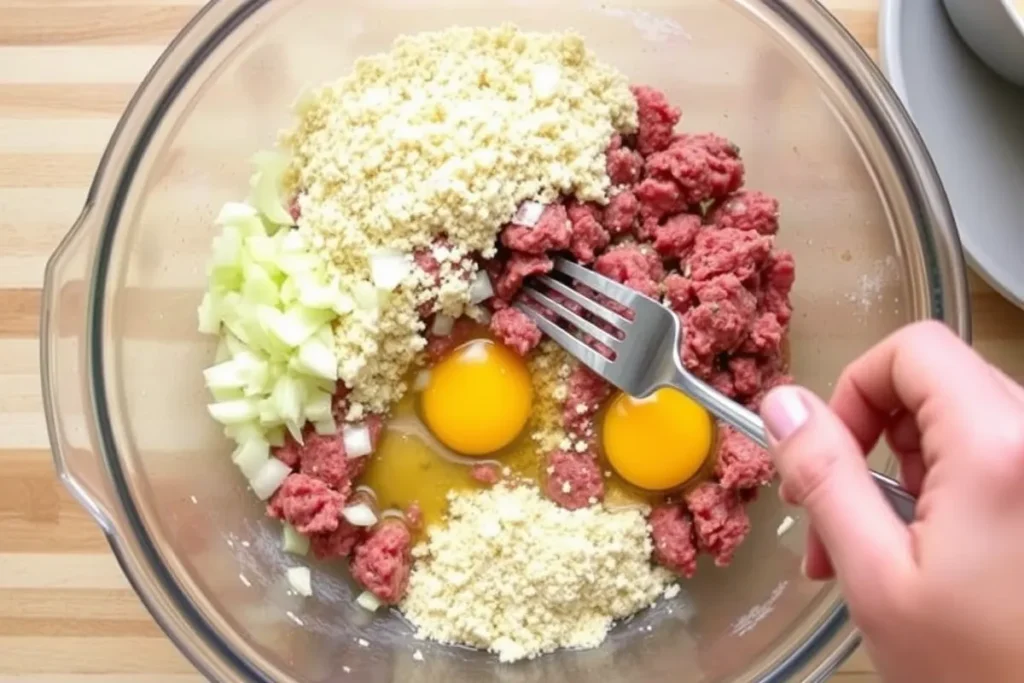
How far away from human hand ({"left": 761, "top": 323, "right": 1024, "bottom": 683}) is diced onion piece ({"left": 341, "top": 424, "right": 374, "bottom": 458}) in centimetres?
87

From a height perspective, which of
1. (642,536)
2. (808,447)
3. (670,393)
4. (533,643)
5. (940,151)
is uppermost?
(940,151)

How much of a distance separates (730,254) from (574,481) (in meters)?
0.49

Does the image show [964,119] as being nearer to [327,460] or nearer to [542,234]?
[542,234]

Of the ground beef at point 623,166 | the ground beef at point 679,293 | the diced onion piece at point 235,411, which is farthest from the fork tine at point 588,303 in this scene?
the diced onion piece at point 235,411

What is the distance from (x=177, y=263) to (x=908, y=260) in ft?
4.28

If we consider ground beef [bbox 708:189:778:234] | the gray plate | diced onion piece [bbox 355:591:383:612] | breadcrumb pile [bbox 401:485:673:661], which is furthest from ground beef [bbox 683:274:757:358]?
diced onion piece [bbox 355:591:383:612]

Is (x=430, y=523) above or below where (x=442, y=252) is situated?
below

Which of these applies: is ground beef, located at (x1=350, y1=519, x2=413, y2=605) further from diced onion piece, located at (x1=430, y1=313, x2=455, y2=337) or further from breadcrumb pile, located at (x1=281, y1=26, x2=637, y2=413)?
diced onion piece, located at (x1=430, y1=313, x2=455, y2=337)

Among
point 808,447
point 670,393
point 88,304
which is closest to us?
point 808,447

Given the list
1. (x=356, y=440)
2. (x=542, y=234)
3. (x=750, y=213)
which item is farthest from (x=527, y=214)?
(x=356, y=440)

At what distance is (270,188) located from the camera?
6.23 ft

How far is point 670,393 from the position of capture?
1.90m

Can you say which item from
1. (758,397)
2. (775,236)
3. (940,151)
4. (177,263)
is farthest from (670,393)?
(177,263)

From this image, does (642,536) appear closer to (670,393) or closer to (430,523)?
(670,393)
